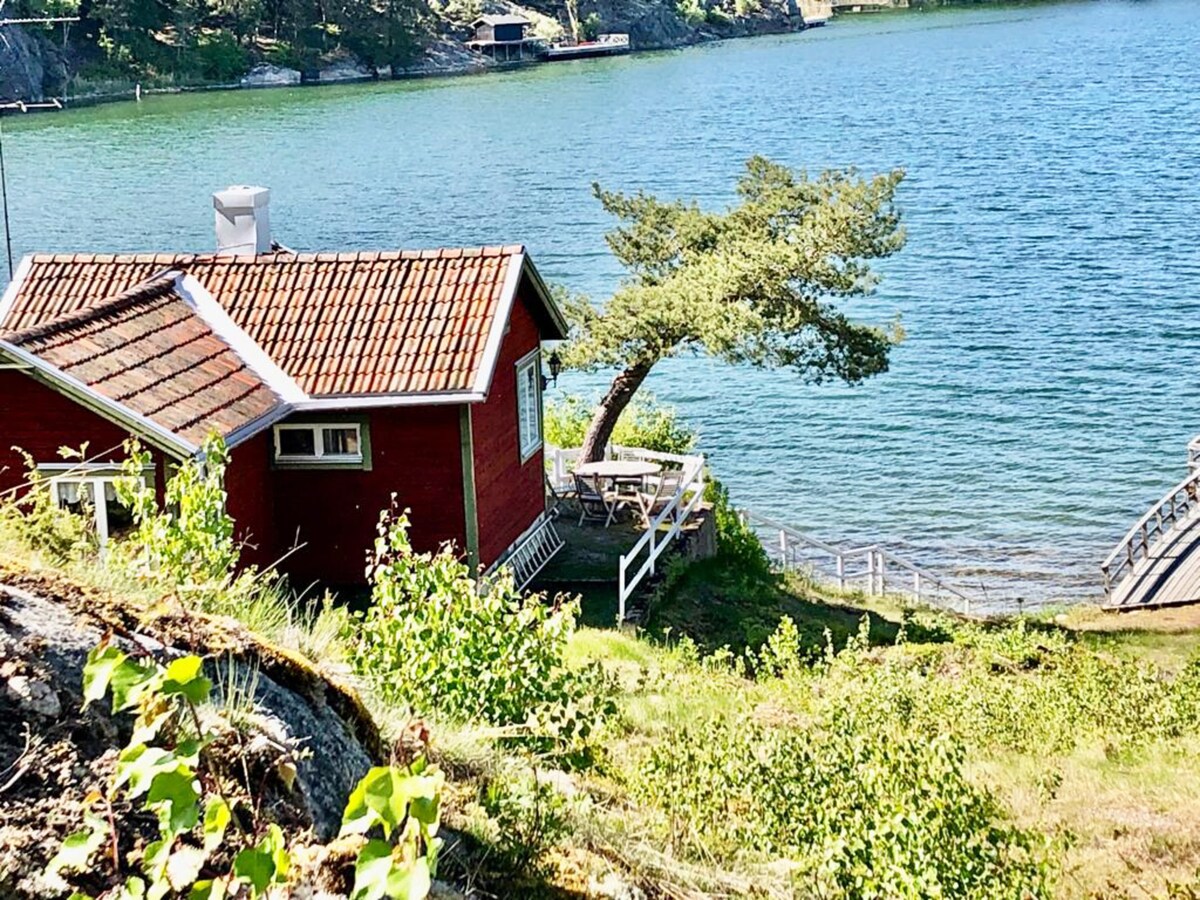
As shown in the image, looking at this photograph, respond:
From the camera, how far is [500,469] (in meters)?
20.3

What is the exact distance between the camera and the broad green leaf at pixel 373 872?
11.5ft

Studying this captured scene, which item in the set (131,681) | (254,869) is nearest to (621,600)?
(131,681)

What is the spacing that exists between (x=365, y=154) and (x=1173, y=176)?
40.0 meters

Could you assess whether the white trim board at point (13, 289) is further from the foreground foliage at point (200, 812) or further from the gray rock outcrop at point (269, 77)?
the gray rock outcrop at point (269, 77)

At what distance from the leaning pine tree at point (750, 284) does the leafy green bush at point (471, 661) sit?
1569 centimetres

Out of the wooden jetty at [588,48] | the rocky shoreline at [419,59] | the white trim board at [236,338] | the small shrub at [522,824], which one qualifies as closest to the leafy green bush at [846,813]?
the small shrub at [522,824]

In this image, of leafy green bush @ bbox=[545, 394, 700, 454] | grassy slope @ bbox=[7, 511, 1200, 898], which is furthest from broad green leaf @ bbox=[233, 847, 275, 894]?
leafy green bush @ bbox=[545, 394, 700, 454]

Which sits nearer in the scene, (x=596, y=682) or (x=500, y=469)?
(x=596, y=682)

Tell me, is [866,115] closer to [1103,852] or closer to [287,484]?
[287,484]

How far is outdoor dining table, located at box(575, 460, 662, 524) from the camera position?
23.8 metres

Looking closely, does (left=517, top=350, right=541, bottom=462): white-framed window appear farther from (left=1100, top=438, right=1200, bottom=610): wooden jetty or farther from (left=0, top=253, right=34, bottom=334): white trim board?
(left=1100, top=438, right=1200, bottom=610): wooden jetty


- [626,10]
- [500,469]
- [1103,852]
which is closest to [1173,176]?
[500,469]

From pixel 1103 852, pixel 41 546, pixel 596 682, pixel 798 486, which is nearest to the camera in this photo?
pixel 41 546

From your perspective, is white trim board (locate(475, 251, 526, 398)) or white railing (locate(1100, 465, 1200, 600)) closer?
white trim board (locate(475, 251, 526, 398))
